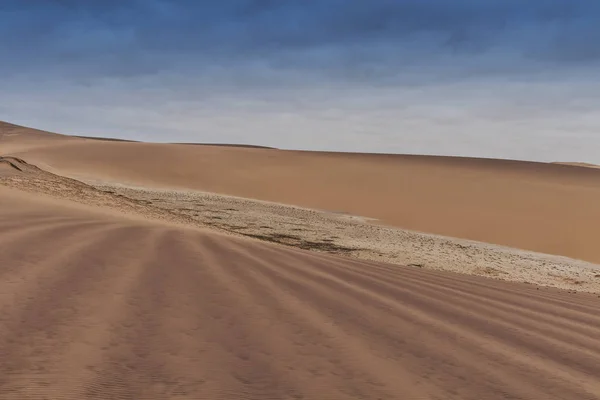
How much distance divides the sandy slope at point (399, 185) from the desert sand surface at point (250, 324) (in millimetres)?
13037

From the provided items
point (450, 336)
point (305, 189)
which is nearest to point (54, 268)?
point (450, 336)

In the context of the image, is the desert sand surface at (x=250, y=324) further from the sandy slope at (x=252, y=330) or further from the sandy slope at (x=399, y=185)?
the sandy slope at (x=399, y=185)

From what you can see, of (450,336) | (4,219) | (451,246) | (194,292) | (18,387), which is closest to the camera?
(18,387)

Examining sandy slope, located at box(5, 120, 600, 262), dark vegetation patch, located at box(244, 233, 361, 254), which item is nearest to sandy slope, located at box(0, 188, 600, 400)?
dark vegetation patch, located at box(244, 233, 361, 254)

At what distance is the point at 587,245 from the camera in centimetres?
1862

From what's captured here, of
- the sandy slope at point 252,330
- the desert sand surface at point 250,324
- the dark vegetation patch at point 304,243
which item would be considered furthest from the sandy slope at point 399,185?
the sandy slope at point 252,330

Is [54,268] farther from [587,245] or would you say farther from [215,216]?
[587,245]

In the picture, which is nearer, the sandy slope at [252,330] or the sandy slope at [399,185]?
the sandy slope at [252,330]

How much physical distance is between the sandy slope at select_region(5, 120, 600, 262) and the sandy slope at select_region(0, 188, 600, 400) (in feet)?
44.3

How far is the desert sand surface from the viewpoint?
3072mm

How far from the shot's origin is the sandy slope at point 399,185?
21172mm

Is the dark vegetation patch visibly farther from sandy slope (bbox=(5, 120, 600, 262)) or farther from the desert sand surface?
sandy slope (bbox=(5, 120, 600, 262))

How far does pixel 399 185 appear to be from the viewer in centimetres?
3422

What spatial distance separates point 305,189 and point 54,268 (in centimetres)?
2664
